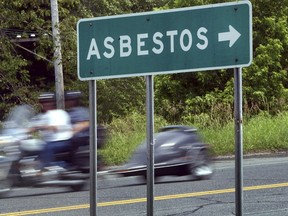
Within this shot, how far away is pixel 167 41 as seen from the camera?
434 centimetres

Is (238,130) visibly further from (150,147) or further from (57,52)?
(57,52)

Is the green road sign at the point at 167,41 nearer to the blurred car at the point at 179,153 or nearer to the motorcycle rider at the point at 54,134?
the blurred car at the point at 179,153

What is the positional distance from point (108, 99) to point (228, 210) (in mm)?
20883

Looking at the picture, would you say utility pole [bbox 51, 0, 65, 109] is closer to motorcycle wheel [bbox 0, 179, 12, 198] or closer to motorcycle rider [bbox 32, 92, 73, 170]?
motorcycle rider [bbox 32, 92, 73, 170]

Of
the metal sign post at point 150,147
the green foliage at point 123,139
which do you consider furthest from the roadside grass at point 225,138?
the metal sign post at point 150,147

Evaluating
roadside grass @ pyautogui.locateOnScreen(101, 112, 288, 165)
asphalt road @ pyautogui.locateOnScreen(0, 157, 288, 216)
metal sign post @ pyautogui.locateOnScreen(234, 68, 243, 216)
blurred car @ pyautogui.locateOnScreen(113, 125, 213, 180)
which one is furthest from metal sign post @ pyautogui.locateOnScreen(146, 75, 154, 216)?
roadside grass @ pyautogui.locateOnScreen(101, 112, 288, 165)

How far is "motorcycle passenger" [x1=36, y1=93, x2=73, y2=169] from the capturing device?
9930 millimetres

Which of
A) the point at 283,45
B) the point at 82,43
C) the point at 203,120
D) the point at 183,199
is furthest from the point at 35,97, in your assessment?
the point at 82,43

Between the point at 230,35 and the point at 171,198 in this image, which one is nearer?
the point at 230,35

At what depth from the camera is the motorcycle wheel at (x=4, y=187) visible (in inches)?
376

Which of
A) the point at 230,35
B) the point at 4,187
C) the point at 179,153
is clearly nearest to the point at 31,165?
the point at 4,187

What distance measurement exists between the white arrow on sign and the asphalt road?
12.5 ft

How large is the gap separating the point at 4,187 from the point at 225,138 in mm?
5762

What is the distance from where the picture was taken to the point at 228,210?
799cm
